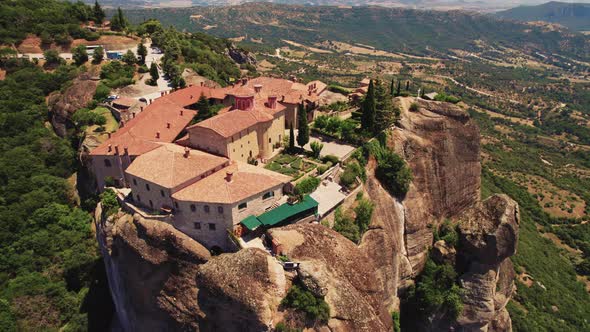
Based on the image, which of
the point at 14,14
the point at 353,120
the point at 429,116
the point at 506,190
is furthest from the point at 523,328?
the point at 14,14

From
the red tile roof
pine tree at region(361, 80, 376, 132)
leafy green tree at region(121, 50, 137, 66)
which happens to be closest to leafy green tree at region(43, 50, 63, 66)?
leafy green tree at region(121, 50, 137, 66)

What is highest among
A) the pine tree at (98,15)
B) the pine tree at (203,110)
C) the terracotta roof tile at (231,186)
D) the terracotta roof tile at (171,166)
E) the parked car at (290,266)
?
the pine tree at (98,15)

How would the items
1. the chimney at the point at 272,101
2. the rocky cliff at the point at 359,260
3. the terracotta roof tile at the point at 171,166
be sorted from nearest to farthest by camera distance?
1. the rocky cliff at the point at 359,260
2. the terracotta roof tile at the point at 171,166
3. the chimney at the point at 272,101

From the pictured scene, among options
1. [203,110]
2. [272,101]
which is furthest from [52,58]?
[272,101]

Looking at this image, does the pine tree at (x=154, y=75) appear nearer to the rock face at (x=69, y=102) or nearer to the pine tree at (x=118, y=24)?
the rock face at (x=69, y=102)

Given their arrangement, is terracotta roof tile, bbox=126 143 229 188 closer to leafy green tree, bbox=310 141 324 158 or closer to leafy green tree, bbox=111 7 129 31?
leafy green tree, bbox=310 141 324 158

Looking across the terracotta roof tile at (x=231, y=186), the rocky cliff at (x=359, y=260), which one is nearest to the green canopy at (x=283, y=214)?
the rocky cliff at (x=359, y=260)
